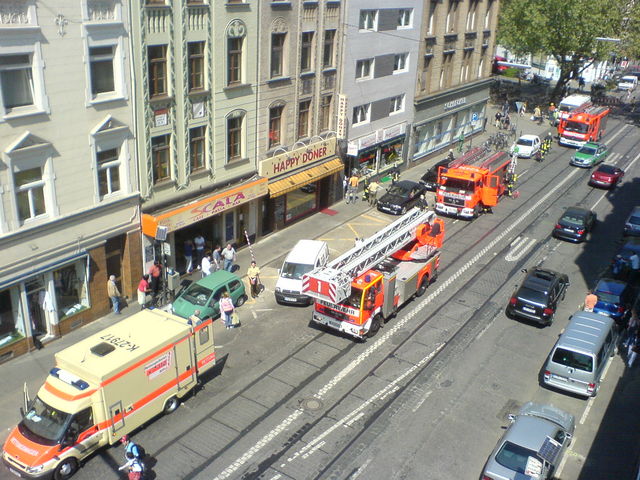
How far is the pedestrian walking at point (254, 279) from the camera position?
2961cm

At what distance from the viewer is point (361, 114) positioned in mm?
42531

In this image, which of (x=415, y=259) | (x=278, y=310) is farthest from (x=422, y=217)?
(x=278, y=310)

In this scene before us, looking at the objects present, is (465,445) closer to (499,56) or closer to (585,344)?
(585,344)

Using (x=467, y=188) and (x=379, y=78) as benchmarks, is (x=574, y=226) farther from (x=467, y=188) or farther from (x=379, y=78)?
(x=379, y=78)

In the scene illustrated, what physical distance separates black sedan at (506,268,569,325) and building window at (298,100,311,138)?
1528cm

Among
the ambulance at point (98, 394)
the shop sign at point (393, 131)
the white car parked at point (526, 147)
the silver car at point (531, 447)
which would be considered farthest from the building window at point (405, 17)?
the silver car at point (531, 447)

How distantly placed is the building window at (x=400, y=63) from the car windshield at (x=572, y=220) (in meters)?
15.5

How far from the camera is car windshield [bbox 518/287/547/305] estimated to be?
27811 millimetres

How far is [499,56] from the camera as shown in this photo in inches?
4090

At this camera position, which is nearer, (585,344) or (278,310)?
(585,344)

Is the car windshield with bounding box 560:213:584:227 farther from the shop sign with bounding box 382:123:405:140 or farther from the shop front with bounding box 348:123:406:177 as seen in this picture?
the shop sign with bounding box 382:123:405:140

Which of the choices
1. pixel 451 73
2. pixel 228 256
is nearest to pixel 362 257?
pixel 228 256

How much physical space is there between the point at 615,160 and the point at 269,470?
48935mm

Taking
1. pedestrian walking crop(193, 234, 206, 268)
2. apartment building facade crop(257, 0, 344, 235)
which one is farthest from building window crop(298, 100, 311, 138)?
pedestrian walking crop(193, 234, 206, 268)
